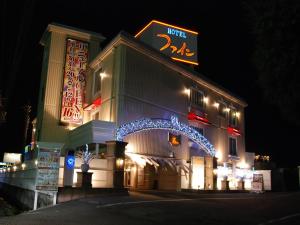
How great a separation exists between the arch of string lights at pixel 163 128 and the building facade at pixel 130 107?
7cm

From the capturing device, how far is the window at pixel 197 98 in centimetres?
3288

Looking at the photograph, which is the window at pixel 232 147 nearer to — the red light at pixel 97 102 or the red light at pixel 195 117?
the red light at pixel 195 117

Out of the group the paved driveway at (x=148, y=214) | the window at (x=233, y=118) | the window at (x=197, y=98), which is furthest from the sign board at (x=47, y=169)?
the window at (x=233, y=118)

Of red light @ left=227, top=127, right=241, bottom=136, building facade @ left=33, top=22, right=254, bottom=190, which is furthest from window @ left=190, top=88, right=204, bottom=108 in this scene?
red light @ left=227, top=127, right=241, bottom=136

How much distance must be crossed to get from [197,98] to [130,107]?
33.6 feet

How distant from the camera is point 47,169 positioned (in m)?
16.4

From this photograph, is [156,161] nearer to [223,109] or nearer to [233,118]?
[223,109]

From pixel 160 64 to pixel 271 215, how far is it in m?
17.4

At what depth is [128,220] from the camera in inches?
477

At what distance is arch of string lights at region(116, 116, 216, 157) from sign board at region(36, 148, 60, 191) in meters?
7.43

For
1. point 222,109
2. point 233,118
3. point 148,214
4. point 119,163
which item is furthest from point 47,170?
point 233,118

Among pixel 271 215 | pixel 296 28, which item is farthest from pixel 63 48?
pixel 296 28

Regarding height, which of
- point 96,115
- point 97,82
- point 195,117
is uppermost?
point 97,82

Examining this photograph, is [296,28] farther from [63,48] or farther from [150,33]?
[150,33]
